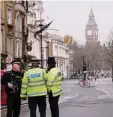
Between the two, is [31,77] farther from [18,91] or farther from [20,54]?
[20,54]

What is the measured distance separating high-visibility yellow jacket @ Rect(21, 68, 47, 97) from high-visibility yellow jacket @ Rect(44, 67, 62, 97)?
1.07ft

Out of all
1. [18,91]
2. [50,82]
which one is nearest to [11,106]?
[18,91]

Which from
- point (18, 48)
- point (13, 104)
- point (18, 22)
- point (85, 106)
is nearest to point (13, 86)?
point (13, 104)

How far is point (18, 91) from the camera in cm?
1295

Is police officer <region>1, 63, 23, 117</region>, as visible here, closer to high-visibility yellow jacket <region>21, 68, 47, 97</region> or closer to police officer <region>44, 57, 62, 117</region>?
police officer <region>44, 57, 62, 117</region>

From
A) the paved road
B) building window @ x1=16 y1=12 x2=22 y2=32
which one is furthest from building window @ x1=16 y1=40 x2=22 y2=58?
the paved road

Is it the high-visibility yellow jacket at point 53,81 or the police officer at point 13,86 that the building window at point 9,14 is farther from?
the high-visibility yellow jacket at point 53,81

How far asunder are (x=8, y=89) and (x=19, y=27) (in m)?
37.8

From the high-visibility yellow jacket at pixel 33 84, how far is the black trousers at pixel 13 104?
52.2 inches

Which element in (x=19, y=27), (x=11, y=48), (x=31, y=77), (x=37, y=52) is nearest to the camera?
(x=31, y=77)

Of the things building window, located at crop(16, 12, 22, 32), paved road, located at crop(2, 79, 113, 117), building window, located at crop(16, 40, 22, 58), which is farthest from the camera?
building window, located at crop(16, 12, 22, 32)

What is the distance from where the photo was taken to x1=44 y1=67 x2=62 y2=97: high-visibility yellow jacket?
11961 mm

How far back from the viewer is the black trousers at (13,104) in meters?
12.9

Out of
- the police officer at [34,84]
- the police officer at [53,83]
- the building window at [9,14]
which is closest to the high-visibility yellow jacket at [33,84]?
the police officer at [34,84]
